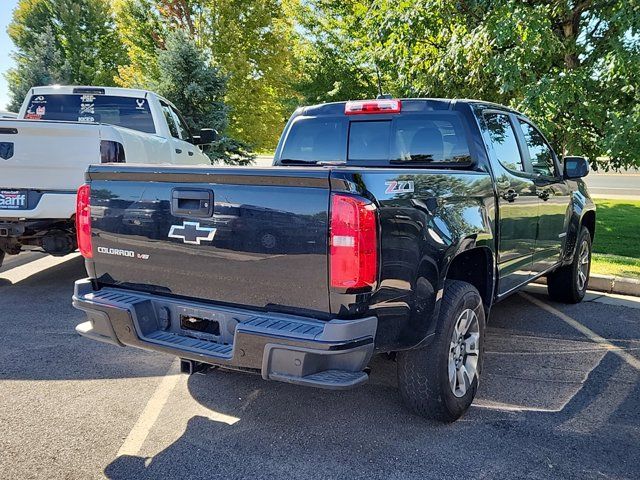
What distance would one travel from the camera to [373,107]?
4527mm

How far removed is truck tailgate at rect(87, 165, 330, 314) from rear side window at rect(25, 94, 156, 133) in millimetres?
5362

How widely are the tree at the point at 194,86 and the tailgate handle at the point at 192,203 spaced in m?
14.0

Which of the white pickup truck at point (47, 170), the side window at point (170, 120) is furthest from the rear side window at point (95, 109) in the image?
the white pickup truck at point (47, 170)

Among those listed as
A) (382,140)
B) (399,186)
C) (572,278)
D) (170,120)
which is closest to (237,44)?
(170,120)

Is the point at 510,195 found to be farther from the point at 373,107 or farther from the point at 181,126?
the point at 181,126

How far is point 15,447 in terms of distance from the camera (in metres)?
3.12

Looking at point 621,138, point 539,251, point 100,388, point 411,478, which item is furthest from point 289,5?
point 411,478

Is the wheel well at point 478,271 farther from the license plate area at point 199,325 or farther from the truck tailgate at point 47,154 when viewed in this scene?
the truck tailgate at point 47,154

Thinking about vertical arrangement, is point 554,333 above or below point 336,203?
below

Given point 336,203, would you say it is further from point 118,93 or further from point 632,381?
point 118,93

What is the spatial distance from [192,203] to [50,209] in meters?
3.61

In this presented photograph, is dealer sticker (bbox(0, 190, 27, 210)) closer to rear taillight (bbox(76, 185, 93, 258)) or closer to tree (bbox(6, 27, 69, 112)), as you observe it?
rear taillight (bbox(76, 185, 93, 258))

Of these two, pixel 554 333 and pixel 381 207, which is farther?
pixel 554 333

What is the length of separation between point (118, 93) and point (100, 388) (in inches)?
225
